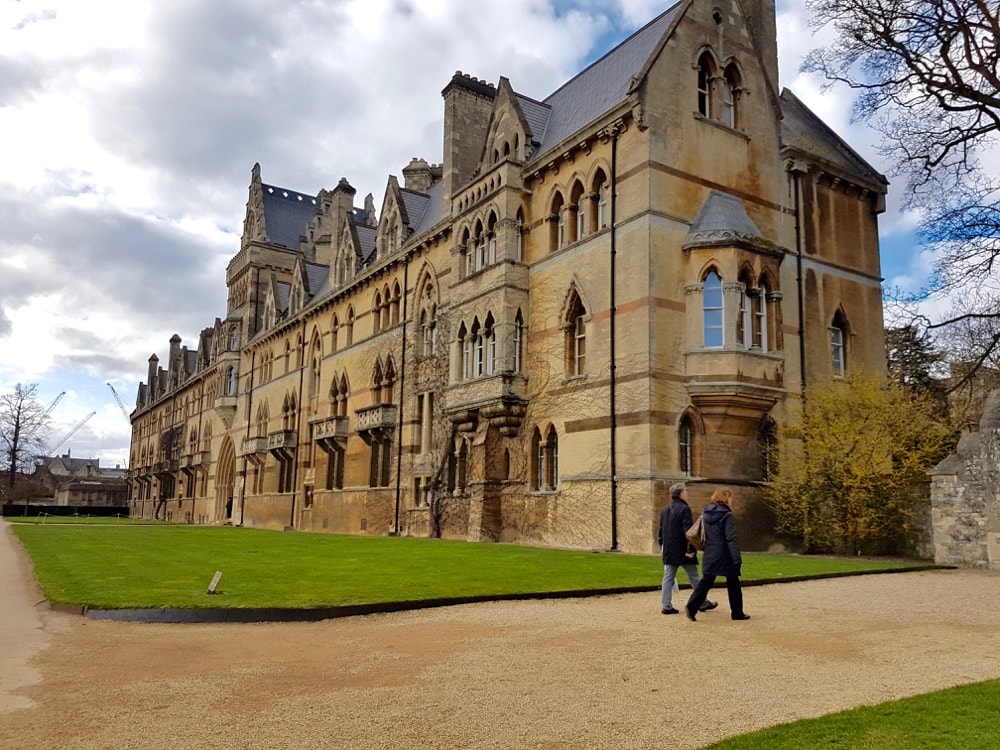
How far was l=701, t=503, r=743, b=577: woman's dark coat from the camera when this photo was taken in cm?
1042

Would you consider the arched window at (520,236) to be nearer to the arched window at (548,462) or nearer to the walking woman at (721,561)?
the arched window at (548,462)

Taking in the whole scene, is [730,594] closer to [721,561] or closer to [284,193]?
[721,561]

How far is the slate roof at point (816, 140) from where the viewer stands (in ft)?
90.0

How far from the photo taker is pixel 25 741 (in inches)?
218

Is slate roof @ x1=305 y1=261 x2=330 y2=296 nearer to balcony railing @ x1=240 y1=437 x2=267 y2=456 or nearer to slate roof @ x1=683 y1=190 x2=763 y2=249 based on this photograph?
balcony railing @ x1=240 y1=437 x2=267 y2=456

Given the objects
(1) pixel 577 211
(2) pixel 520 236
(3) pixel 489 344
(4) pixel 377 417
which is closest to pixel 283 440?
(4) pixel 377 417

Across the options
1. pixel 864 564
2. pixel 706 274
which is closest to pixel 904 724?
pixel 864 564

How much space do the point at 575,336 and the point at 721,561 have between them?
1540 cm

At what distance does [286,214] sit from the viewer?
68125 mm

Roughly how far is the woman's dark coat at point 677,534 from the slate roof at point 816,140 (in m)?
18.9

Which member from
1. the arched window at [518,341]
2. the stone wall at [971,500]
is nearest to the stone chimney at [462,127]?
the arched window at [518,341]

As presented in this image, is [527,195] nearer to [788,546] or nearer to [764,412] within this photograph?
[764,412]

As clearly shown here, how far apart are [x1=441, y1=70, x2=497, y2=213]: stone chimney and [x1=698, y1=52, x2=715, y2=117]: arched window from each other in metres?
10.2

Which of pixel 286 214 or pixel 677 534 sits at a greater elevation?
pixel 286 214
